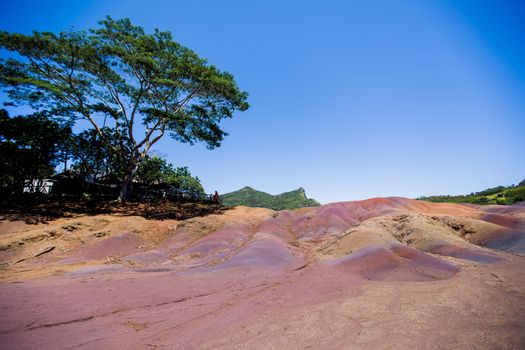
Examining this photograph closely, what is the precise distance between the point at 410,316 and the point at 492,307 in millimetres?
1526

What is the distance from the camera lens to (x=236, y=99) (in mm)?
21406

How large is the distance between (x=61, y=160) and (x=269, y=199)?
49796 mm

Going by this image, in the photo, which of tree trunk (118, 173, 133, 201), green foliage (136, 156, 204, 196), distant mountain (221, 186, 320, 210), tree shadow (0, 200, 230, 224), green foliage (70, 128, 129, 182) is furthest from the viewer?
distant mountain (221, 186, 320, 210)

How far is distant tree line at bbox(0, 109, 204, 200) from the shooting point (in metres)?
20.5

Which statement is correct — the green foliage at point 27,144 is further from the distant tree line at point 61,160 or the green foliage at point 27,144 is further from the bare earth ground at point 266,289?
the bare earth ground at point 266,289

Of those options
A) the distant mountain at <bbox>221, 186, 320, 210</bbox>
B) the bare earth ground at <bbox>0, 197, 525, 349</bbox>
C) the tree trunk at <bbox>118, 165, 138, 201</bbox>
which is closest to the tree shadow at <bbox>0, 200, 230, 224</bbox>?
the tree trunk at <bbox>118, 165, 138, 201</bbox>

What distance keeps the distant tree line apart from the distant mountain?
1229 inches

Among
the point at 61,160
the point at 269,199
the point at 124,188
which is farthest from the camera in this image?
the point at 269,199

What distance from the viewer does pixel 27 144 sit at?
69.1 feet

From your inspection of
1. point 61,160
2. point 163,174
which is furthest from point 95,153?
point 163,174

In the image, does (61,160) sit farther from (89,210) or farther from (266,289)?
(266,289)

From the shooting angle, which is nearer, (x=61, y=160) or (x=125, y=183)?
(x=125, y=183)

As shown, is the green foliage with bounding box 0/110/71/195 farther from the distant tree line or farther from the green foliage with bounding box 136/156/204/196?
the green foliage with bounding box 136/156/204/196

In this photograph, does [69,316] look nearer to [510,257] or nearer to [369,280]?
[369,280]
